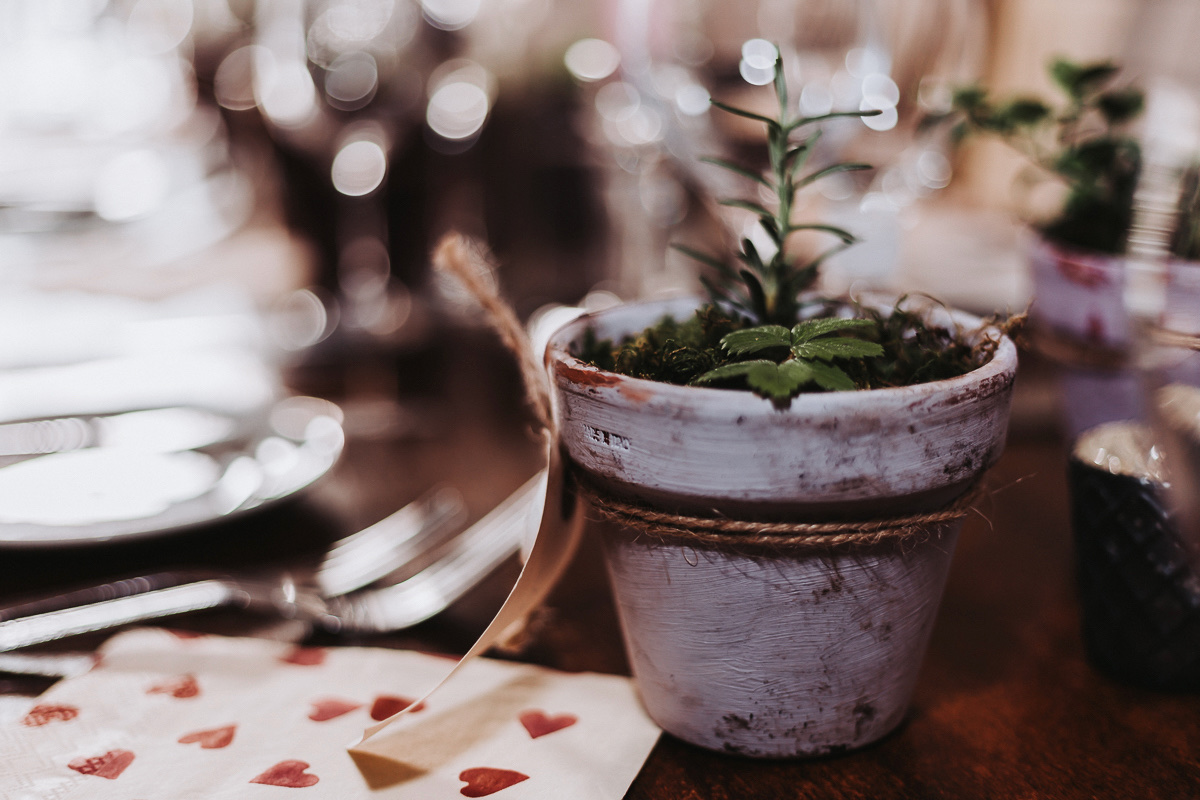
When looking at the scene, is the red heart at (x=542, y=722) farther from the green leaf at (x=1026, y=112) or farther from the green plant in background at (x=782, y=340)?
the green leaf at (x=1026, y=112)

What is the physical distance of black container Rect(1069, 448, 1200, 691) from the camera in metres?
0.39

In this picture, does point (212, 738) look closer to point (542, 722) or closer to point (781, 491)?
point (542, 722)

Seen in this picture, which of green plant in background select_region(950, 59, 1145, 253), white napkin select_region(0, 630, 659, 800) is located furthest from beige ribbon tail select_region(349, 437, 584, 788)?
green plant in background select_region(950, 59, 1145, 253)

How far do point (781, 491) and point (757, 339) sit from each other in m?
0.06

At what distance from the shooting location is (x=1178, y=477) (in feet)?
1.17

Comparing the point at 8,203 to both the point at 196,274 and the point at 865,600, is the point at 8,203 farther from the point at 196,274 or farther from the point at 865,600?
the point at 865,600

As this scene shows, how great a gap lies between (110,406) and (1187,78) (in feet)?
4.06

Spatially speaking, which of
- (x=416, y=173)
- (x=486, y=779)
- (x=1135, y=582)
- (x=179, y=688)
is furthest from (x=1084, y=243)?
(x=416, y=173)

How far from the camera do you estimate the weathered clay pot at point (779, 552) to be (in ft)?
0.98

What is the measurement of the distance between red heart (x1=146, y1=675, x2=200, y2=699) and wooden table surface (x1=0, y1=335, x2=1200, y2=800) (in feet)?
0.20

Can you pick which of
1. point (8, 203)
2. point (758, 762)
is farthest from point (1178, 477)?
point (8, 203)

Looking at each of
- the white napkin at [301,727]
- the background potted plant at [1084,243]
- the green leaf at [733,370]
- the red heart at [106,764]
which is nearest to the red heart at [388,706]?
the white napkin at [301,727]

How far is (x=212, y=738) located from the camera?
1.25 ft

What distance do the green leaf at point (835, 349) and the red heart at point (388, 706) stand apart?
242 millimetres
